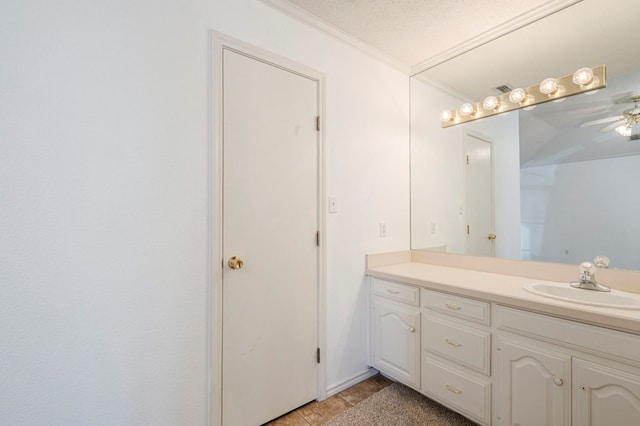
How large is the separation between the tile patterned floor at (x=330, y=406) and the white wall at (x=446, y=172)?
45.0 inches

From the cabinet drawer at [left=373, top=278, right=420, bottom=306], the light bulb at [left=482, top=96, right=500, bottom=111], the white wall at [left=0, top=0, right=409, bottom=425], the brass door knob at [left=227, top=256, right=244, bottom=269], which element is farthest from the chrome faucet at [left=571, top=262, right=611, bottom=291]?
the white wall at [left=0, top=0, right=409, bottom=425]

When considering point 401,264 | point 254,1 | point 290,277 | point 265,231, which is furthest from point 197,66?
point 401,264

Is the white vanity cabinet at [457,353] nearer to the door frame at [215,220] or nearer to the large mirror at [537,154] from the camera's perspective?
the large mirror at [537,154]

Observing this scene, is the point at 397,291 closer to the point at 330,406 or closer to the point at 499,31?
the point at 330,406

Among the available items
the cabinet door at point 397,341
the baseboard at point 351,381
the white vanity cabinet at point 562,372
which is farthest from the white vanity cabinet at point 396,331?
the white vanity cabinet at point 562,372

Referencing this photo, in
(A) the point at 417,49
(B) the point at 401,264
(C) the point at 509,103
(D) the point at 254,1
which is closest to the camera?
(D) the point at 254,1

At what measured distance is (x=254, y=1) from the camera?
156 cm

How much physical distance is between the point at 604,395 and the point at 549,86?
165 centimetres

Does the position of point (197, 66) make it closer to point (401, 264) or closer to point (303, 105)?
point (303, 105)

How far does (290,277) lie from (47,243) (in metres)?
1.10

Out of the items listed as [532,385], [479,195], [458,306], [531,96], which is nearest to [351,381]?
[458,306]

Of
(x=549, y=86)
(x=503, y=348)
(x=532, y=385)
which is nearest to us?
(x=532, y=385)

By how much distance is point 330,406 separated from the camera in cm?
177

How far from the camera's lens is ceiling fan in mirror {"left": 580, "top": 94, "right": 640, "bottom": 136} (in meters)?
1.46
